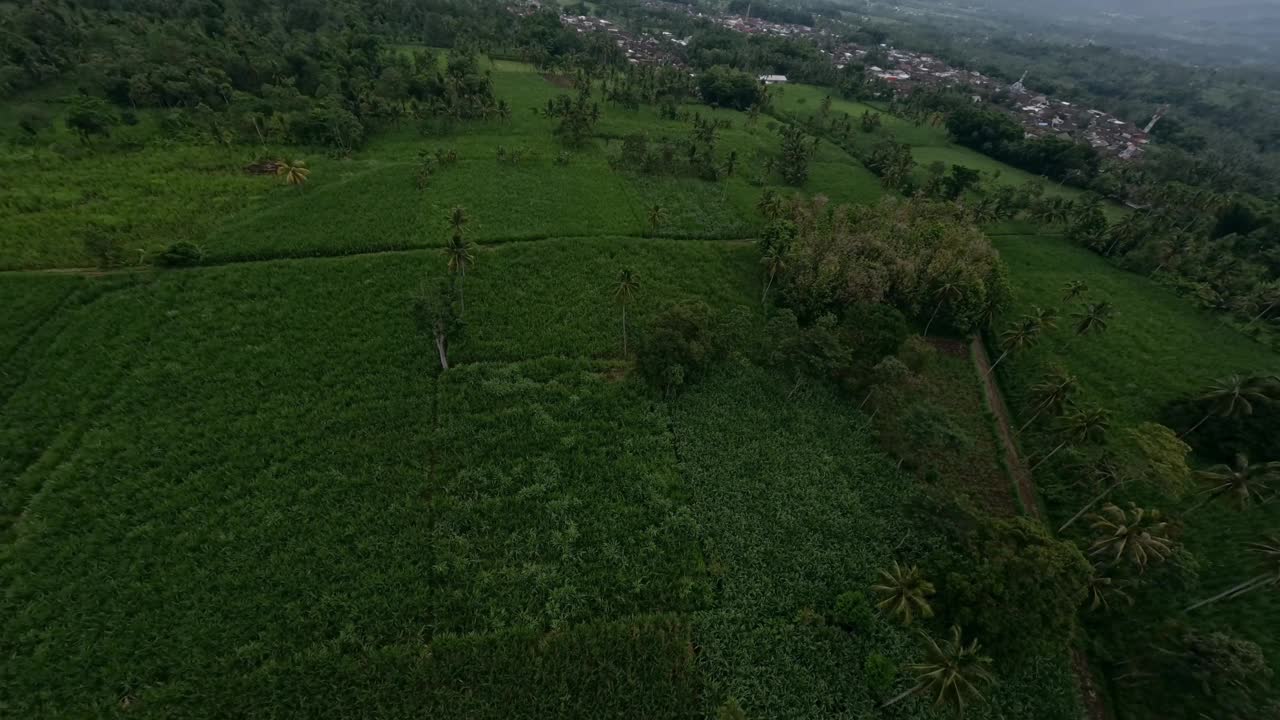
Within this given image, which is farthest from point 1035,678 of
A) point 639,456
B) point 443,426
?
point 443,426

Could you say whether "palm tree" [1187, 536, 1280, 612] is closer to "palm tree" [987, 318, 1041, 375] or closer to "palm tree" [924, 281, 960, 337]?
"palm tree" [987, 318, 1041, 375]

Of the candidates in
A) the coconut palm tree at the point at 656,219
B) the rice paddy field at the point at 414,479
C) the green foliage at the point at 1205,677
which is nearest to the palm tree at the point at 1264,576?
the rice paddy field at the point at 414,479

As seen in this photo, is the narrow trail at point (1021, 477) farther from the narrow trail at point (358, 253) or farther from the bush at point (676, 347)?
the narrow trail at point (358, 253)

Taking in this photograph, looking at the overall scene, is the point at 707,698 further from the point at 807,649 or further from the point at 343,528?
the point at 343,528

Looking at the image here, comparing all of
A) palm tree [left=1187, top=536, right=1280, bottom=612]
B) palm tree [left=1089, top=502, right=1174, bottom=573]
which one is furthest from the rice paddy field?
palm tree [left=1089, top=502, right=1174, bottom=573]

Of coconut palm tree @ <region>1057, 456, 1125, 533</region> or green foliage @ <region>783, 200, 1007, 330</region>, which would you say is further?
green foliage @ <region>783, 200, 1007, 330</region>
